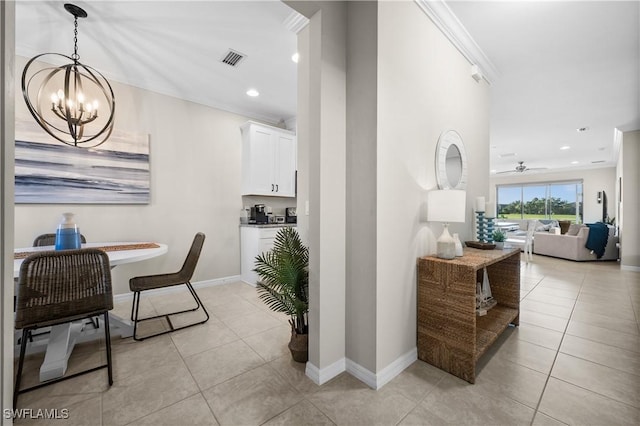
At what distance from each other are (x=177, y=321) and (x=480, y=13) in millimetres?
3885

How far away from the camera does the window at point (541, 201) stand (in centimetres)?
979

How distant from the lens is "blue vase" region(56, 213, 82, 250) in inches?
82.0

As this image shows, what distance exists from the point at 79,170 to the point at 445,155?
3836 millimetres

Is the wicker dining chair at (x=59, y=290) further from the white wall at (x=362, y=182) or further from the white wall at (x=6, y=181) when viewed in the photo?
the white wall at (x=362, y=182)

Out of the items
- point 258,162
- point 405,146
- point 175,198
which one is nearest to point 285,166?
point 258,162

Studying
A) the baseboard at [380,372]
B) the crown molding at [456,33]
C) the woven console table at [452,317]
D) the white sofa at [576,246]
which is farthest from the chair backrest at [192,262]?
the white sofa at [576,246]

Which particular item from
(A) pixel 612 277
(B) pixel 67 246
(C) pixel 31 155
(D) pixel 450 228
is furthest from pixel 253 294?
(A) pixel 612 277

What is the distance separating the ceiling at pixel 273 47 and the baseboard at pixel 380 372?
2.72 metres

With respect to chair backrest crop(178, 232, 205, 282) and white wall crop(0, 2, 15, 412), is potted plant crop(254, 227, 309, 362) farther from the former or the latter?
white wall crop(0, 2, 15, 412)

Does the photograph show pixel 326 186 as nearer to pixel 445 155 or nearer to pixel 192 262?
pixel 445 155

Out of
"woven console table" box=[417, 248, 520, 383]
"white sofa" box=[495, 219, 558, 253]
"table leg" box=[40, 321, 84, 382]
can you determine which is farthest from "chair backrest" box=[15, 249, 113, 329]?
"white sofa" box=[495, 219, 558, 253]

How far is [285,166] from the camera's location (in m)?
4.46

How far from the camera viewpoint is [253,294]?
351cm

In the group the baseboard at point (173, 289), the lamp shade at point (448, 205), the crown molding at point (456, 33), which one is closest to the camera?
the lamp shade at point (448, 205)
